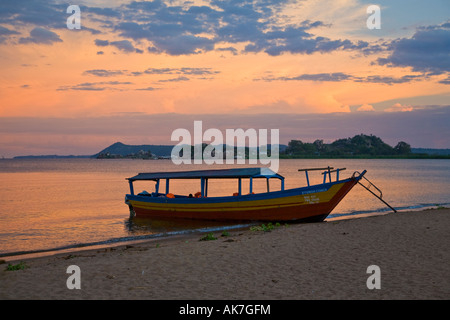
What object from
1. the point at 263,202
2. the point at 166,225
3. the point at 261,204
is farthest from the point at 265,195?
the point at 166,225

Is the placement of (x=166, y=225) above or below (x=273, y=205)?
below

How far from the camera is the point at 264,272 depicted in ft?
31.3

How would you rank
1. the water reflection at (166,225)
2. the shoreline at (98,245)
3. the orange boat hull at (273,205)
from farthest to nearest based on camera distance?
the water reflection at (166,225) < the orange boat hull at (273,205) < the shoreline at (98,245)

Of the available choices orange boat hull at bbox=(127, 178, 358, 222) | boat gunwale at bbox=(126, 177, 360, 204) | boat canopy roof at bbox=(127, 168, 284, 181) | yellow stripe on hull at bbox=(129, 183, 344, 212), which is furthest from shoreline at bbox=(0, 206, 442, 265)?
boat canopy roof at bbox=(127, 168, 284, 181)

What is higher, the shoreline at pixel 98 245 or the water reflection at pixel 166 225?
the shoreline at pixel 98 245

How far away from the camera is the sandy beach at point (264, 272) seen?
26.4ft

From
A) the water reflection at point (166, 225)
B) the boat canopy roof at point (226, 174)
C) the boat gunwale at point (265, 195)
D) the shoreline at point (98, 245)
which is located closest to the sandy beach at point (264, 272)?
the shoreline at point (98, 245)

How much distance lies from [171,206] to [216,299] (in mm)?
16914

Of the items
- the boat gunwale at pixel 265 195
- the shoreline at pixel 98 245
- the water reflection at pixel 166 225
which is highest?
the boat gunwale at pixel 265 195

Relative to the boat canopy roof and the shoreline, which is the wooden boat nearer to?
the boat canopy roof

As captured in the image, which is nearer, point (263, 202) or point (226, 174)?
point (263, 202)

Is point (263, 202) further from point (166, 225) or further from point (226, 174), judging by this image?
point (166, 225)

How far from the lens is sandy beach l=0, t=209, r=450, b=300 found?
8039 mm

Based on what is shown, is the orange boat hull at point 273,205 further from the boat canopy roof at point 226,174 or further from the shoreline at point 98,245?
the boat canopy roof at point 226,174
